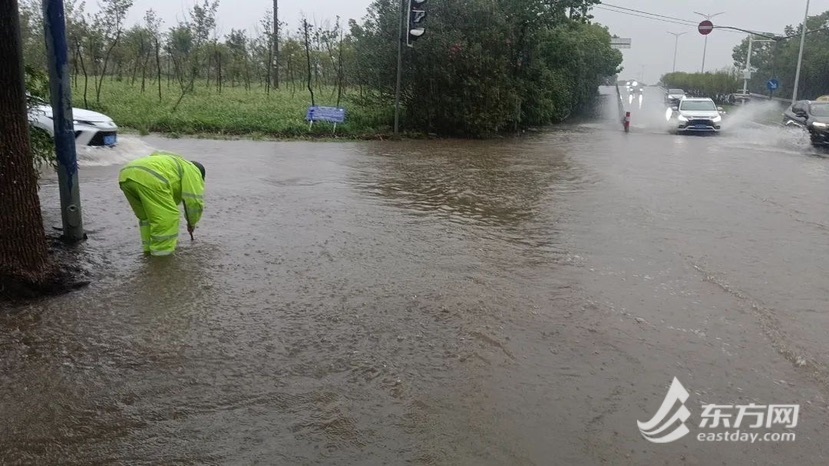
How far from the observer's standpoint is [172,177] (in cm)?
638

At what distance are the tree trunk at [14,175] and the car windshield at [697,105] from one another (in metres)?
24.5

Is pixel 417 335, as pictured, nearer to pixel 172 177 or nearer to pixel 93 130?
pixel 172 177

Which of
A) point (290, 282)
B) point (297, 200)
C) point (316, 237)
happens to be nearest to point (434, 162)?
point (297, 200)

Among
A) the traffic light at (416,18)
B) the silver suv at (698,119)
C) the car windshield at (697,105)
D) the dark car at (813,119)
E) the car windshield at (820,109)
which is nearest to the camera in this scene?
the traffic light at (416,18)

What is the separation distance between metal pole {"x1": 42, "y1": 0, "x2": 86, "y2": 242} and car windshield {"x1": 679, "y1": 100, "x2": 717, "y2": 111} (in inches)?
931

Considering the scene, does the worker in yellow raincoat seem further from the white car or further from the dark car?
the dark car

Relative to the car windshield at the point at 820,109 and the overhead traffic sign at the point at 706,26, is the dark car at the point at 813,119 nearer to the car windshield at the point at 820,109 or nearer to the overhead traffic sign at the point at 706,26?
the car windshield at the point at 820,109

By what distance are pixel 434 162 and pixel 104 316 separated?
33.8ft

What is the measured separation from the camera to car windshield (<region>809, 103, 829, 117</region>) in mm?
21234

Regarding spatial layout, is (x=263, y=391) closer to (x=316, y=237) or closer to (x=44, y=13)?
(x=316, y=237)

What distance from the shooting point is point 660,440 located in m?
3.48

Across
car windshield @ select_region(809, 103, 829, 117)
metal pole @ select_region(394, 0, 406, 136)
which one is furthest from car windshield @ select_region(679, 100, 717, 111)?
metal pole @ select_region(394, 0, 406, 136)

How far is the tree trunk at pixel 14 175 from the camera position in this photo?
16.4ft

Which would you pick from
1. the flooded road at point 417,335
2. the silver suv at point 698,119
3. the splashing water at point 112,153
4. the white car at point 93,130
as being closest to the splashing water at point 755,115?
the silver suv at point 698,119
